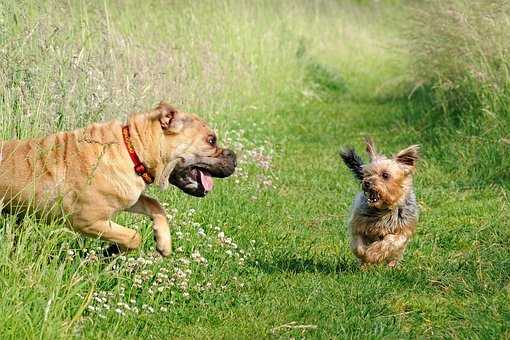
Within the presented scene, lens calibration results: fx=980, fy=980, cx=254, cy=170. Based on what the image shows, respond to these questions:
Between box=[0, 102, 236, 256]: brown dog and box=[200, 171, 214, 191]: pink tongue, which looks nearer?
box=[0, 102, 236, 256]: brown dog

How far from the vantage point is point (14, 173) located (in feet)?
20.3

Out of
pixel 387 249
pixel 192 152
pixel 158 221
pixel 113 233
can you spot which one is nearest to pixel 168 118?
pixel 192 152

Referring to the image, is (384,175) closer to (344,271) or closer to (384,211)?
(384,211)

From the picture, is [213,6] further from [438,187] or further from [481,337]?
[481,337]

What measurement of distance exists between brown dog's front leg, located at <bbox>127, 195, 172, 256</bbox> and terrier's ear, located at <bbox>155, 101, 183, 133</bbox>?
0.49 metres

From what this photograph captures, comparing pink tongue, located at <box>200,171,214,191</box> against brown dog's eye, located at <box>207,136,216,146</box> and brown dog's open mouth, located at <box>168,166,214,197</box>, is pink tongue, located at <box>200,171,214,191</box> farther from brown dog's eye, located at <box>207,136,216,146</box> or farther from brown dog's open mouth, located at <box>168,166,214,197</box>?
brown dog's eye, located at <box>207,136,216,146</box>

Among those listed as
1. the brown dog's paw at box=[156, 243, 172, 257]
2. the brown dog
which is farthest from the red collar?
the brown dog's paw at box=[156, 243, 172, 257]

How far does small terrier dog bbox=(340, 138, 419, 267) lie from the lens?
7117 millimetres

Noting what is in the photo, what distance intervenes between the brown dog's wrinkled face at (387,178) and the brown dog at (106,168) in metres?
1.33

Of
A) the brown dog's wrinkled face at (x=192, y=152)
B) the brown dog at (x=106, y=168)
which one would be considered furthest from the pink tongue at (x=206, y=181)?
the brown dog at (x=106, y=168)

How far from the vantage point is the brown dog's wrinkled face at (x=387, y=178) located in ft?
23.5

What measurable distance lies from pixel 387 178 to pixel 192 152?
1569mm

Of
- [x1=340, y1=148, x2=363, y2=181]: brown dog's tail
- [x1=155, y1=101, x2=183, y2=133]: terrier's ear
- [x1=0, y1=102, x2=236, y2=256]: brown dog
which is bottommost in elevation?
[x1=340, y1=148, x2=363, y2=181]: brown dog's tail

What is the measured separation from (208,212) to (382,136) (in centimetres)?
543
